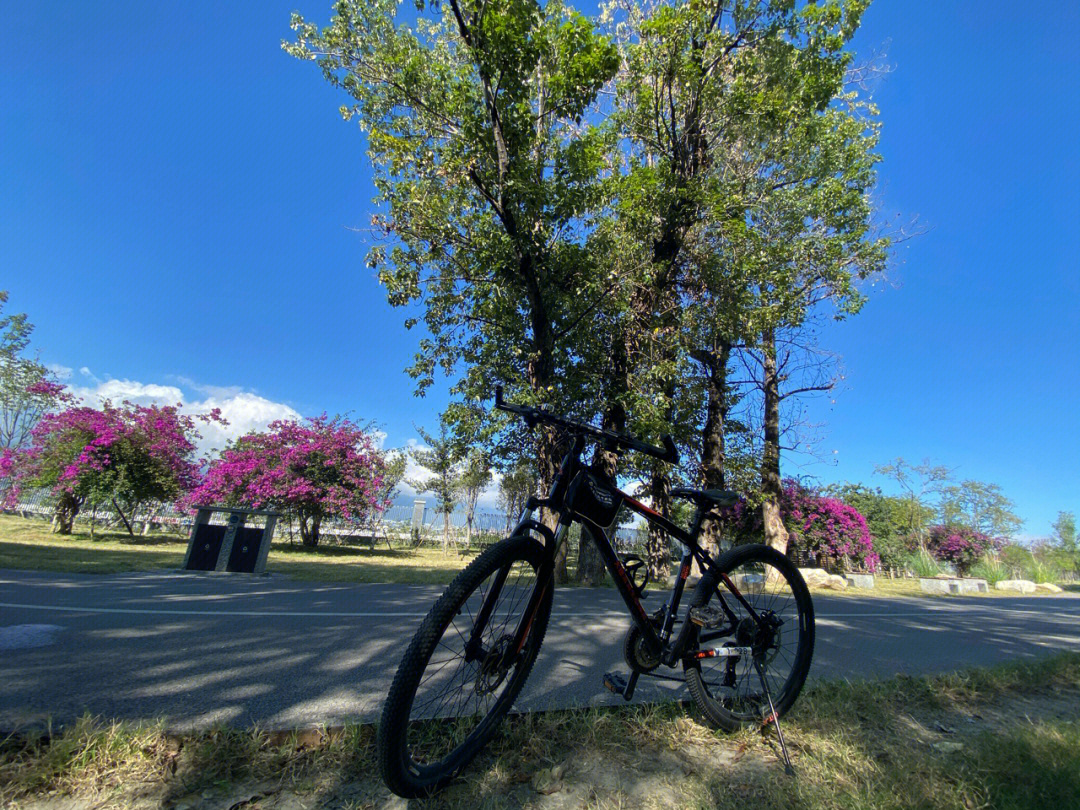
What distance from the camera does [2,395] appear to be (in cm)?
3453

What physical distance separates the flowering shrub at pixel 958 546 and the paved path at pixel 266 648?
26.3 metres

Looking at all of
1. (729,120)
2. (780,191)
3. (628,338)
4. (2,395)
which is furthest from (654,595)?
(2,395)

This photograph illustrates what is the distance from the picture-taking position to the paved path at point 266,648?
7.28 ft

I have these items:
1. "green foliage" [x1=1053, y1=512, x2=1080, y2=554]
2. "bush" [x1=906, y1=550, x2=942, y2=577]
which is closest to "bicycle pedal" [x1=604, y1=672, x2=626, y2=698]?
"bush" [x1=906, y1=550, x2=942, y2=577]

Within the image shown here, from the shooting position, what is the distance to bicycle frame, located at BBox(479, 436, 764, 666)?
1.99m

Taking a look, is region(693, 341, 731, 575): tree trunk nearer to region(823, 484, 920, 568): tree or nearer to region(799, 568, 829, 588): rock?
region(799, 568, 829, 588): rock

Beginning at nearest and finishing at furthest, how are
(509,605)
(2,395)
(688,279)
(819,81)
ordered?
(509,605), (819,81), (688,279), (2,395)

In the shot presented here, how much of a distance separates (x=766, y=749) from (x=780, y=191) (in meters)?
13.4

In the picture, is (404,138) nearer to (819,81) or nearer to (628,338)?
(628,338)

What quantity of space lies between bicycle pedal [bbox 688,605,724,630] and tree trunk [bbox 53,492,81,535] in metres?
20.6

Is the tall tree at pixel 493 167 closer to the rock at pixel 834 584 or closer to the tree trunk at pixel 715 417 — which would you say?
the tree trunk at pixel 715 417

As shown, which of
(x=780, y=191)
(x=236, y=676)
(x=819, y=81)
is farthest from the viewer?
(x=780, y=191)

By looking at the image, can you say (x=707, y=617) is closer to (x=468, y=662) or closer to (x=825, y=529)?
(x=468, y=662)

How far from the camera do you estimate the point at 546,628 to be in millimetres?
2123
